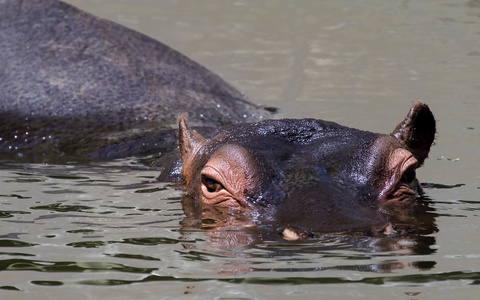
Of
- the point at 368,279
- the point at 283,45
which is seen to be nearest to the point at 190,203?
the point at 368,279

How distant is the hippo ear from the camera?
5.67 m

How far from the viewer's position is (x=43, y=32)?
920 cm

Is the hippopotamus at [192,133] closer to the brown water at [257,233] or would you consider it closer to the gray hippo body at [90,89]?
the gray hippo body at [90,89]

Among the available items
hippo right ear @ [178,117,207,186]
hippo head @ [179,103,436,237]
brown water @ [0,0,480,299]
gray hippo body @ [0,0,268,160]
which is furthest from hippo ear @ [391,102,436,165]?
gray hippo body @ [0,0,268,160]

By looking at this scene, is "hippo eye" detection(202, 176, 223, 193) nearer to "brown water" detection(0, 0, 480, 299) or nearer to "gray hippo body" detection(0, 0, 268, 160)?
"brown water" detection(0, 0, 480, 299)

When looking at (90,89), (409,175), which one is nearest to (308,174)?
(409,175)

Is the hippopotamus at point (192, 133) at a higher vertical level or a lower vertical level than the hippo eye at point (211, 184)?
higher

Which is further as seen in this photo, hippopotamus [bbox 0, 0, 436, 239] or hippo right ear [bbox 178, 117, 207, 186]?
hippo right ear [bbox 178, 117, 207, 186]

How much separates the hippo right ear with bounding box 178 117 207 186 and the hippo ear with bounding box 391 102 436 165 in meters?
1.21

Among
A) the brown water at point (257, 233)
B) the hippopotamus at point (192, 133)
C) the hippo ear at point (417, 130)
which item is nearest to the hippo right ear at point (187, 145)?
the hippopotamus at point (192, 133)

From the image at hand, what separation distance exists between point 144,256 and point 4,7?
594 cm

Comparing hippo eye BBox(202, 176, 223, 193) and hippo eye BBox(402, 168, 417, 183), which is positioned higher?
hippo eye BBox(402, 168, 417, 183)

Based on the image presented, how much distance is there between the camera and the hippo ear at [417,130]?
223 inches

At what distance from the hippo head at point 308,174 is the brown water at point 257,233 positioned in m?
0.20
